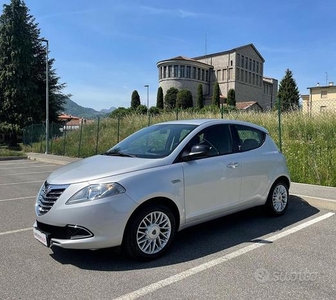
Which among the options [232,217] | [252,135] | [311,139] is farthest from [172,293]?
[311,139]

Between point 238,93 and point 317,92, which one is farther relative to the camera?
point 238,93

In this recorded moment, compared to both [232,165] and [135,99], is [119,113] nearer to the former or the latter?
[232,165]

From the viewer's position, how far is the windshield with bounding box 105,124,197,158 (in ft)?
14.9

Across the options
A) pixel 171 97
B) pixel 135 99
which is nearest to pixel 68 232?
pixel 135 99

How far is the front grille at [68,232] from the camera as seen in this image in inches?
144

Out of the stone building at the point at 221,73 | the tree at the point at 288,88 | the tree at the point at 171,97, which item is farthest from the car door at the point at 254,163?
the stone building at the point at 221,73

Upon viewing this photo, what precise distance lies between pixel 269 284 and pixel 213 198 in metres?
1.43

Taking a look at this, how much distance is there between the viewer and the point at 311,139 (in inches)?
416

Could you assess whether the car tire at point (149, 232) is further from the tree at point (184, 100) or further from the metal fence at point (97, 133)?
the tree at point (184, 100)

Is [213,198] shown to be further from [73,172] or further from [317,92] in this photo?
[317,92]

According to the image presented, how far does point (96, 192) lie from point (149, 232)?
31.1 inches

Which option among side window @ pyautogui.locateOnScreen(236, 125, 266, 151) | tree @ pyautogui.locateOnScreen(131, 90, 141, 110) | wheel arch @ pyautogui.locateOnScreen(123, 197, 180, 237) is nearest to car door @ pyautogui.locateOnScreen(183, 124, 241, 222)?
wheel arch @ pyautogui.locateOnScreen(123, 197, 180, 237)

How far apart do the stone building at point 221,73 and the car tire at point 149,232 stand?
237 ft

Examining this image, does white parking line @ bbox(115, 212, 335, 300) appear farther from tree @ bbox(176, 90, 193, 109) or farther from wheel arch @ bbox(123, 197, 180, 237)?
tree @ bbox(176, 90, 193, 109)
